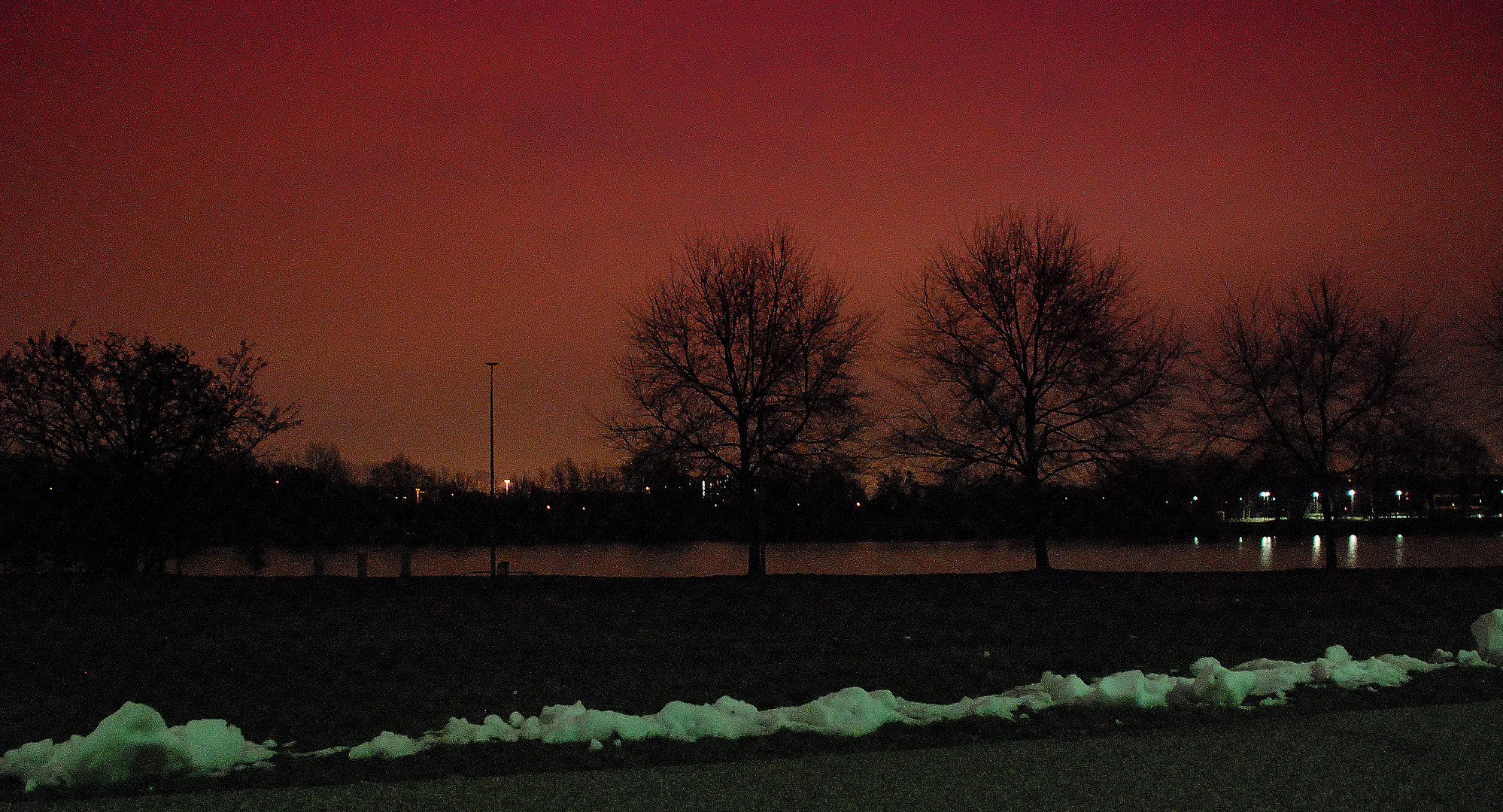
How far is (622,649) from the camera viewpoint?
42.0ft

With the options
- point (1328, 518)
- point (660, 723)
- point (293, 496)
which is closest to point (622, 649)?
point (660, 723)

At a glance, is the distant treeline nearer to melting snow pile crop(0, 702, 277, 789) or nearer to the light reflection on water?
the light reflection on water

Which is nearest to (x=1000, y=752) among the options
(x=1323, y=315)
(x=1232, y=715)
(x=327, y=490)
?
(x=1232, y=715)

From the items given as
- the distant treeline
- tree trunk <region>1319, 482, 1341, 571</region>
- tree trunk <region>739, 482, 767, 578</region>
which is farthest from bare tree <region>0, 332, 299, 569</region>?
tree trunk <region>1319, 482, 1341, 571</region>

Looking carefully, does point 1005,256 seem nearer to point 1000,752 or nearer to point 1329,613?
point 1329,613

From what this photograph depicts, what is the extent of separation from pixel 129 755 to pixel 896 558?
5448cm

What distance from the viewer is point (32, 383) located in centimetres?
2202

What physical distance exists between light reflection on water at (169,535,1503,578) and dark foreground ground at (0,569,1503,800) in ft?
53.6

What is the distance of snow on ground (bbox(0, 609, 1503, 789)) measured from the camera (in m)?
6.35

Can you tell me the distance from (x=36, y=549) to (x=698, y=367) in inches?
577

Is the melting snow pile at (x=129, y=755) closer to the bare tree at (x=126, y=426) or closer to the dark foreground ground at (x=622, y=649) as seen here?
the dark foreground ground at (x=622, y=649)

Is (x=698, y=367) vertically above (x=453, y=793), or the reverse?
(x=698, y=367)

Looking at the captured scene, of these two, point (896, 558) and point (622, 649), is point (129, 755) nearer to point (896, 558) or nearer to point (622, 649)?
point (622, 649)

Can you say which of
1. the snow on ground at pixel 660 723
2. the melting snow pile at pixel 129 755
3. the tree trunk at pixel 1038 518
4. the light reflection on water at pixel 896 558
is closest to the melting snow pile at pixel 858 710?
the snow on ground at pixel 660 723
